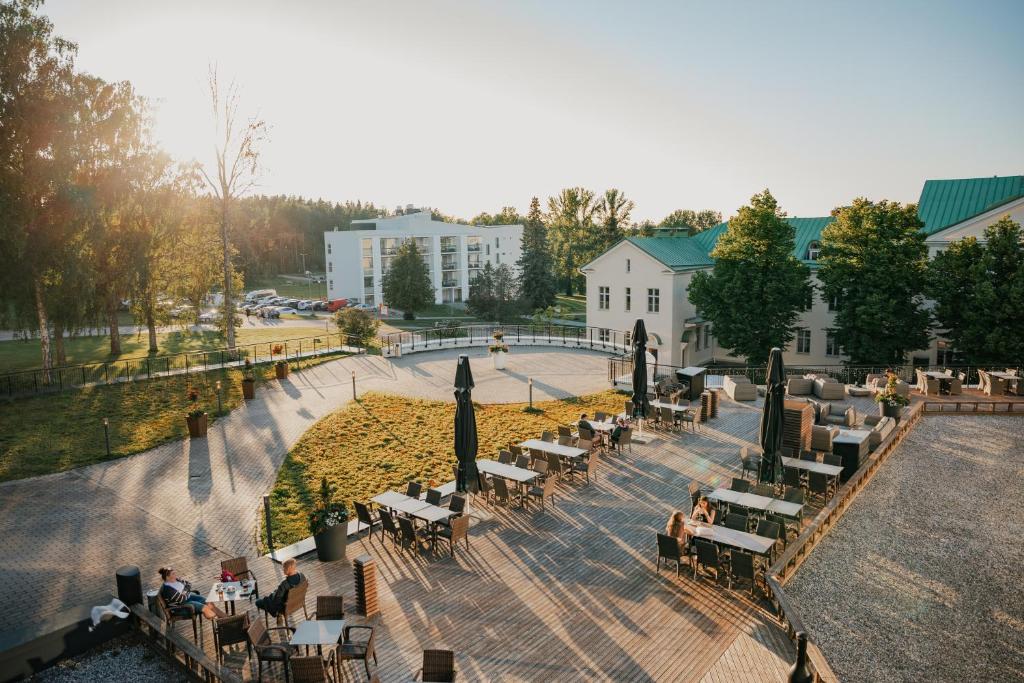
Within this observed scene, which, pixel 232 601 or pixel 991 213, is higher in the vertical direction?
pixel 991 213

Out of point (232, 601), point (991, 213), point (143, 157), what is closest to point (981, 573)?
point (232, 601)

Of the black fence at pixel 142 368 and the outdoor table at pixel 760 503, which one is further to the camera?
the black fence at pixel 142 368

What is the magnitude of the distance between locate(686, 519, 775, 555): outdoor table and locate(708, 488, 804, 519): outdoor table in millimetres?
1233

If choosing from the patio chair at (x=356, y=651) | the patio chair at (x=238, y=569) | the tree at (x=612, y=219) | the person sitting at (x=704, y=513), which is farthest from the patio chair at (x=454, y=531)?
the tree at (x=612, y=219)

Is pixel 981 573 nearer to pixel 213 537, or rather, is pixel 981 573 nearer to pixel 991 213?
pixel 213 537

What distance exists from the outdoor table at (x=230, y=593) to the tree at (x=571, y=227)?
79.5 metres

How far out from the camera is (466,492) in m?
13.7

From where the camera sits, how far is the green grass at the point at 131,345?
33.9 meters

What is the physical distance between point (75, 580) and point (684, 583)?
437 inches

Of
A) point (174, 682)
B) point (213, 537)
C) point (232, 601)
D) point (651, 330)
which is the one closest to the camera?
point (174, 682)

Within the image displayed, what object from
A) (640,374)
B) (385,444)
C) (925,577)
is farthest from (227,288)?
(925,577)

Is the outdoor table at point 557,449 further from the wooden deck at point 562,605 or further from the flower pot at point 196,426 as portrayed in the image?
the flower pot at point 196,426

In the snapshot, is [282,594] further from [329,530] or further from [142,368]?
[142,368]

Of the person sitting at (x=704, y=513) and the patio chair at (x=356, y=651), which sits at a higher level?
the person sitting at (x=704, y=513)
